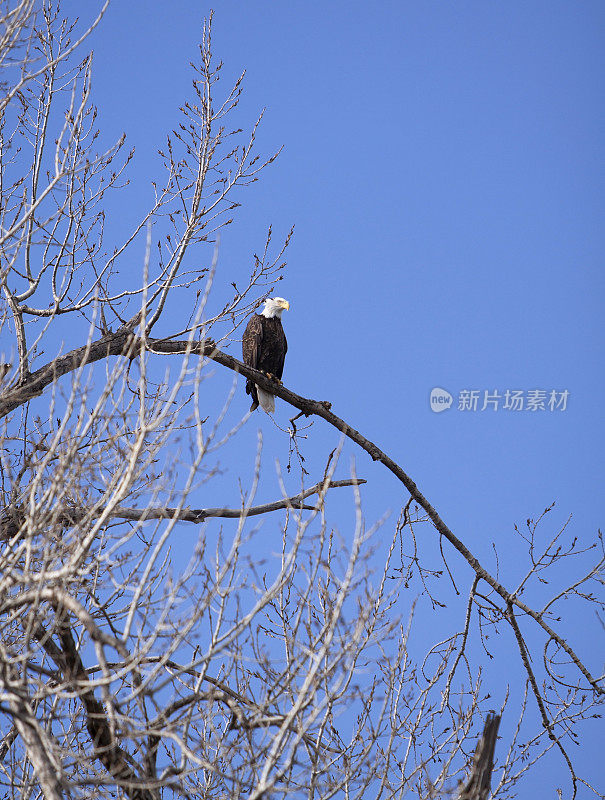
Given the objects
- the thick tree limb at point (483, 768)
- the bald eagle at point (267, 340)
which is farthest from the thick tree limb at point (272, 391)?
the bald eagle at point (267, 340)

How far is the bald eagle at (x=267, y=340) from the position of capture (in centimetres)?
786

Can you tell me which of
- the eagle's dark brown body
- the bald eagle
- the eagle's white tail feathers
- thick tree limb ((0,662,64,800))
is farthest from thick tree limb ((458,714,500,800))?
the eagle's dark brown body

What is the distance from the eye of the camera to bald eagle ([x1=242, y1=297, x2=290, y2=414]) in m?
7.86

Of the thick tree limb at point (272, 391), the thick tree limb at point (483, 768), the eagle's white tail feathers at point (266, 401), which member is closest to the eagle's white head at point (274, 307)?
the eagle's white tail feathers at point (266, 401)

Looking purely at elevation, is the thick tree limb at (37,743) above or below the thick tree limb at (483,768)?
below

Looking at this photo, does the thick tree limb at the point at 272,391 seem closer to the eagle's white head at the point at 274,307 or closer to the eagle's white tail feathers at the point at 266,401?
the eagle's white tail feathers at the point at 266,401

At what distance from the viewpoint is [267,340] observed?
26.1 feet

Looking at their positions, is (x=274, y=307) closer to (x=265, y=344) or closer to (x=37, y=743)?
(x=265, y=344)

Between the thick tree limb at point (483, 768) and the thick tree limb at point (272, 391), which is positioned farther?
the thick tree limb at point (272, 391)

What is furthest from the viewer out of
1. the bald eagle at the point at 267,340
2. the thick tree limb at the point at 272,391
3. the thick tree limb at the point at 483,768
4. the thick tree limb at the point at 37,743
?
the bald eagle at the point at 267,340

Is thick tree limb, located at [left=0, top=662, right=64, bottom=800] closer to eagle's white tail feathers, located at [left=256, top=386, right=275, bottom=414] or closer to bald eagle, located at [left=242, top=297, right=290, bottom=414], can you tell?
eagle's white tail feathers, located at [left=256, top=386, right=275, bottom=414]

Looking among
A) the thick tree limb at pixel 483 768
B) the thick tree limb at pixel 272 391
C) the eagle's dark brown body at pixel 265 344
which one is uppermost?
the eagle's dark brown body at pixel 265 344

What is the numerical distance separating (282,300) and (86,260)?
3.10 meters

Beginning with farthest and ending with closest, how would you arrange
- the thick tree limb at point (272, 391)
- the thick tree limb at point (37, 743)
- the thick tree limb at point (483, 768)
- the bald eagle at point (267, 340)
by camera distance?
the bald eagle at point (267, 340), the thick tree limb at point (272, 391), the thick tree limb at point (483, 768), the thick tree limb at point (37, 743)
